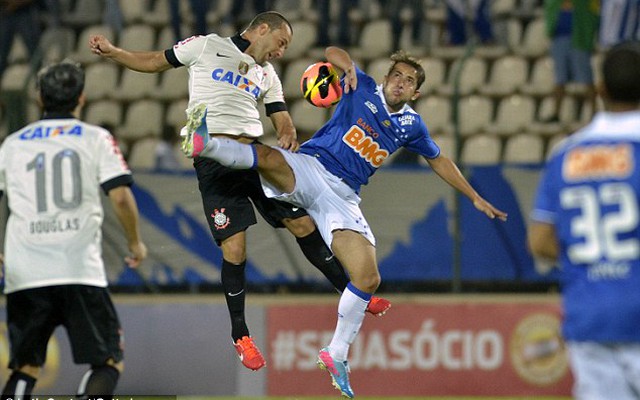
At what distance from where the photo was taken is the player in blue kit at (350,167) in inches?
322

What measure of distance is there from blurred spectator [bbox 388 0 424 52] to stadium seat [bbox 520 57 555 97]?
1.37 m

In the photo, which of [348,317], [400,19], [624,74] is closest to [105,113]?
[400,19]

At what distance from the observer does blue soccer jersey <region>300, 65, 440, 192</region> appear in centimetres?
853

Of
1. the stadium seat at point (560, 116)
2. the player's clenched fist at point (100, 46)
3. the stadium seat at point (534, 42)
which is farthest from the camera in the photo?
the stadium seat at point (534, 42)

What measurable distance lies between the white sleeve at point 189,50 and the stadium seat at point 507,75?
248 inches

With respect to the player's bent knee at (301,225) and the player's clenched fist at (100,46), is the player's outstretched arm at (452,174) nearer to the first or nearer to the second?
the player's bent knee at (301,225)

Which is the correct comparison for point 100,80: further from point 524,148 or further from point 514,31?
point 524,148

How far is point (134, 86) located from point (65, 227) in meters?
7.46

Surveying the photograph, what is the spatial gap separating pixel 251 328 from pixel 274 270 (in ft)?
1.90

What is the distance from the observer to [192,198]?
12.2 m

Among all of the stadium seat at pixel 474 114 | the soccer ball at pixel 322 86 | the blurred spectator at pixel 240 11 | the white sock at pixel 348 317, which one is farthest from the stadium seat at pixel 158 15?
the white sock at pixel 348 317

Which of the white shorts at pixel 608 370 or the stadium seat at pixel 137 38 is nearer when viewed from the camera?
the white shorts at pixel 608 370

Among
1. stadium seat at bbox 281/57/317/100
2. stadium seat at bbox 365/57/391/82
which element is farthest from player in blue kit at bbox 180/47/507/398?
stadium seat at bbox 365/57/391/82

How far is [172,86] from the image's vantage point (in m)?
14.5
